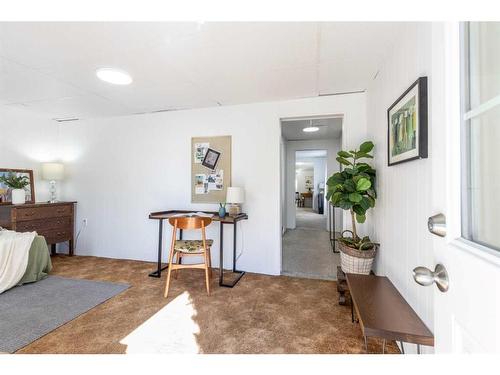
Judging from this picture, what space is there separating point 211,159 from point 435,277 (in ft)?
9.77

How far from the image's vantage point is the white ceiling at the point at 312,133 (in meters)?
4.24

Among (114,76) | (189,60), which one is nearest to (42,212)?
(114,76)

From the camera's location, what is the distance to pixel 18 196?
3.35 m

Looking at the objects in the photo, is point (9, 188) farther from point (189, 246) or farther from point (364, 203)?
point (364, 203)

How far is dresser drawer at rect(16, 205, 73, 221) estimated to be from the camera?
3.12 m

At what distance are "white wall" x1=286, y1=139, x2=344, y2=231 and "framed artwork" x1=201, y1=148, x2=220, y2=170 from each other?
311 cm

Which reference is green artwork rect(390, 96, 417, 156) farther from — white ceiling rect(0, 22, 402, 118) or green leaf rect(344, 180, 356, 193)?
white ceiling rect(0, 22, 402, 118)

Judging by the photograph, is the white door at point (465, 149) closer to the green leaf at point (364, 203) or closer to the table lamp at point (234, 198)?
the green leaf at point (364, 203)

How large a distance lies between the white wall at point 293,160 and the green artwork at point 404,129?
13.3 ft

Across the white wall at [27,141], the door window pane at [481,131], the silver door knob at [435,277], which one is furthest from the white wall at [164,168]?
the silver door knob at [435,277]

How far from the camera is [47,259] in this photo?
9.66 feet

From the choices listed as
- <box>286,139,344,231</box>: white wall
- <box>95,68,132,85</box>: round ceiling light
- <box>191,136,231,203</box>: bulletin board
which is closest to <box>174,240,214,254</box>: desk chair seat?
<box>191,136,231,203</box>: bulletin board
